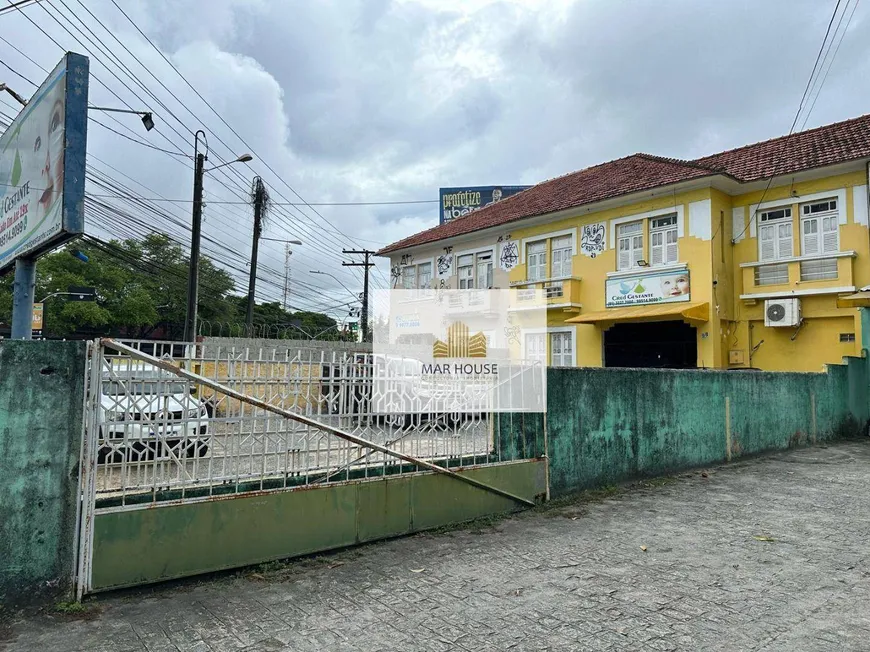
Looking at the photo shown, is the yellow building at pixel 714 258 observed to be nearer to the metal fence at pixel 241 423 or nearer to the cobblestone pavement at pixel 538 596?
the cobblestone pavement at pixel 538 596

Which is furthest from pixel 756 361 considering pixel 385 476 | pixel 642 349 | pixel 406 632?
pixel 406 632

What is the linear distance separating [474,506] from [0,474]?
12.4 feet

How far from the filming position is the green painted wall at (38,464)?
136 inches

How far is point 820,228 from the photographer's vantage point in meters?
15.1

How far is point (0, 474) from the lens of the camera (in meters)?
3.43

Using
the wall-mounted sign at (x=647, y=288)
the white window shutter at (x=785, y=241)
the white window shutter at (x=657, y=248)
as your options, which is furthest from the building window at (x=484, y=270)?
the white window shutter at (x=785, y=241)

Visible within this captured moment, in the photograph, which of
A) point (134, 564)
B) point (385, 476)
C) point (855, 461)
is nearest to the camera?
point (134, 564)

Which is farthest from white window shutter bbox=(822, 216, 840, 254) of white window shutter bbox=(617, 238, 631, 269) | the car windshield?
the car windshield

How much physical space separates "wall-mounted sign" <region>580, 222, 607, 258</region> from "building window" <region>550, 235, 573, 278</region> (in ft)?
1.82

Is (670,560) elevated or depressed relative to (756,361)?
depressed

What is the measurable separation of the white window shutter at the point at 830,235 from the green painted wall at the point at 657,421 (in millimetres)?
4291

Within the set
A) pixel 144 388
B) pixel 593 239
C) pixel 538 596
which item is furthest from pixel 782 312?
pixel 144 388

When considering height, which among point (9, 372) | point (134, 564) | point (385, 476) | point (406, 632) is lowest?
point (406, 632)

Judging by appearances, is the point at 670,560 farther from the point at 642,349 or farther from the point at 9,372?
the point at 642,349
